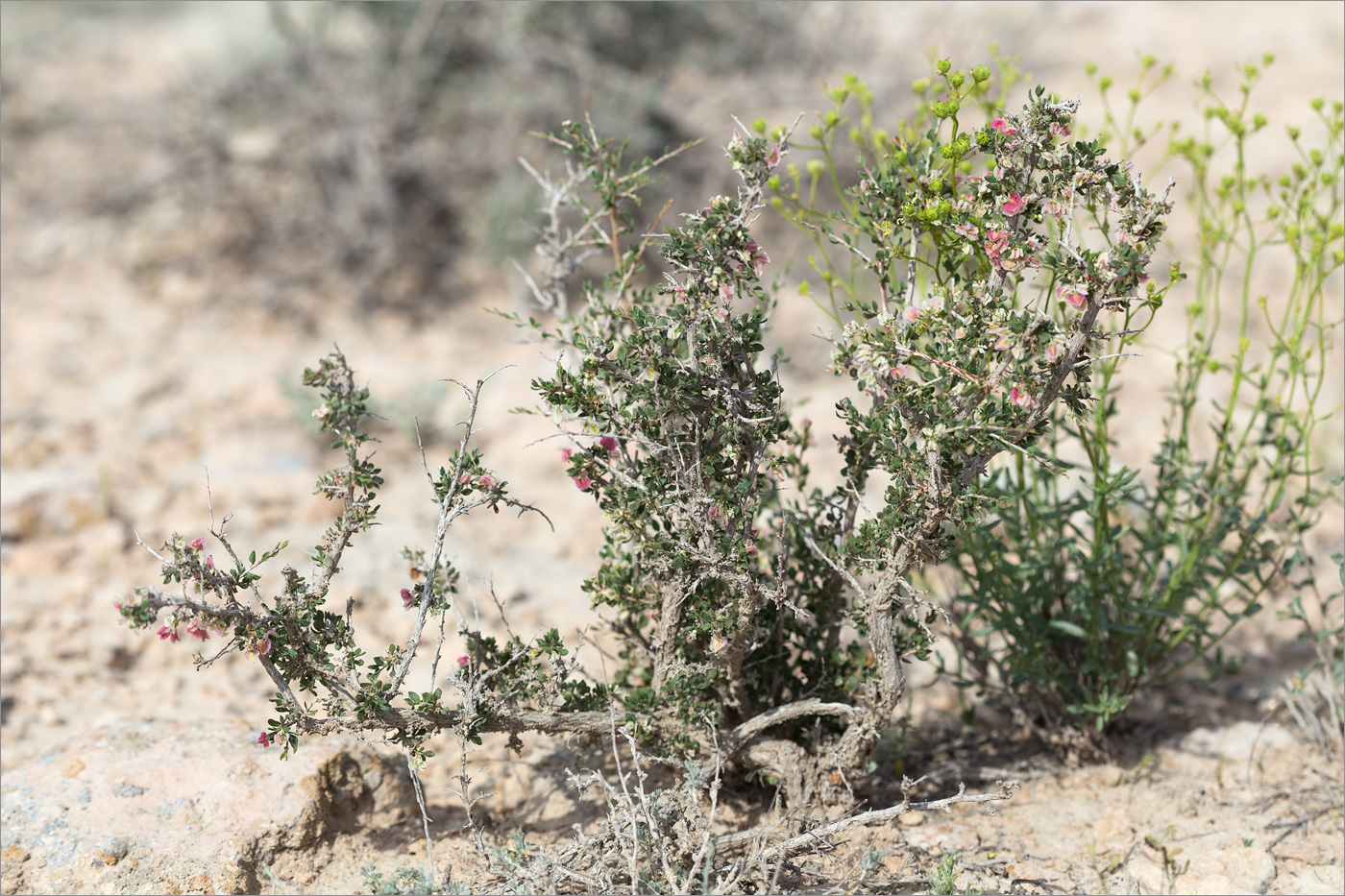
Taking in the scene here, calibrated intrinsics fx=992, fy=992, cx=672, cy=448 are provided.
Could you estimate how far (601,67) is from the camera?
695 cm

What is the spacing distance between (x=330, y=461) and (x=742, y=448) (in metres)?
3.42

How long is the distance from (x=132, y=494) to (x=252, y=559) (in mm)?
2895

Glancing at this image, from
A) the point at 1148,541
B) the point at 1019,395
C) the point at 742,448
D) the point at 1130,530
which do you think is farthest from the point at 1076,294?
the point at 1148,541

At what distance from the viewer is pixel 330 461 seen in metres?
4.93

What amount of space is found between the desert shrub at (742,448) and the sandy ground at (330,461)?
0.47m

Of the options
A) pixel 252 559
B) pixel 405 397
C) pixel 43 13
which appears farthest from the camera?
pixel 43 13

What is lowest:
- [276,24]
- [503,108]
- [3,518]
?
[3,518]

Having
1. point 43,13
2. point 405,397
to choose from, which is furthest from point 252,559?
point 43,13

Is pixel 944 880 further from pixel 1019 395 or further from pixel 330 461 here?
pixel 330 461

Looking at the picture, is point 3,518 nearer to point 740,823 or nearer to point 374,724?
point 374,724

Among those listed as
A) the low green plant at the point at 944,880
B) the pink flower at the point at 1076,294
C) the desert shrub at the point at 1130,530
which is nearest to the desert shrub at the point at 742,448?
the pink flower at the point at 1076,294

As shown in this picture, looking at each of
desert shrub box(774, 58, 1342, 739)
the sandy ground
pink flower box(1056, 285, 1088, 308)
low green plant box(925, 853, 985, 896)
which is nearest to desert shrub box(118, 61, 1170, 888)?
pink flower box(1056, 285, 1088, 308)

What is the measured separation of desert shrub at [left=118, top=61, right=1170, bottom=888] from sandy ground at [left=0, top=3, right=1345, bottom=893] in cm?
47

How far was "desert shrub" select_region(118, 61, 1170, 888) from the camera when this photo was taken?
6.11 ft
